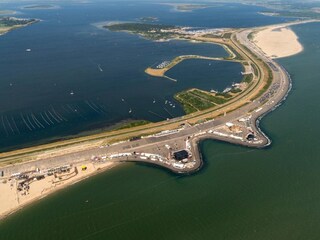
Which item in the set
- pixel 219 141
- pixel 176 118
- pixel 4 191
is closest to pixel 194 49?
pixel 176 118

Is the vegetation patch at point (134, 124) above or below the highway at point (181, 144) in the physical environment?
below

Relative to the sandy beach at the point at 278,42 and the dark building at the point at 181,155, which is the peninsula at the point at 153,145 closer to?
the dark building at the point at 181,155

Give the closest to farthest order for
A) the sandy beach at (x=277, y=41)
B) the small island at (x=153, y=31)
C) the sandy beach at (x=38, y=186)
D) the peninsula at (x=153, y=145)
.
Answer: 1. the sandy beach at (x=38, y=186)
2. the peninsula at (x=153, y=145)
3. the sandy beach at (x=277, y=41)
4. the small island at (x=153, y=31)

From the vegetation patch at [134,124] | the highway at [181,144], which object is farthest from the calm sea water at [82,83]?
the highway at [181,144]

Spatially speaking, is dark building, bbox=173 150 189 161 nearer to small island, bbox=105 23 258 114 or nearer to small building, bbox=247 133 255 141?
small building, bbox=247 133 255 141

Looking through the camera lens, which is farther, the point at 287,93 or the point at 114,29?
the point at 114,29

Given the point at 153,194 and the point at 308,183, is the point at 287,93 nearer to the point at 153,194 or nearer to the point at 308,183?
the point at 308,183
